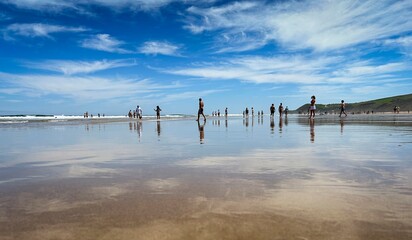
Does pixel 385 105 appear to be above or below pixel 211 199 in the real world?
above

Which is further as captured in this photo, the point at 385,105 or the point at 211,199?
the point at 385,105

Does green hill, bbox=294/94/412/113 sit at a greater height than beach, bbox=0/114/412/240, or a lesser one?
greater

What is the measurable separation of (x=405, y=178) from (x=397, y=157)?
6.29ft

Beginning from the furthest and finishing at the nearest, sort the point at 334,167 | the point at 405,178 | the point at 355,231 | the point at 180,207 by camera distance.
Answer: the point at 334,167 < the point at 405,178 < the point at 180,207 < the point at 355,231

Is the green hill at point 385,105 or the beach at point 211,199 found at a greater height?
the green hill at point 385,105

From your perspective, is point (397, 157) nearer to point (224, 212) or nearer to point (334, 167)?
point (334, 167)

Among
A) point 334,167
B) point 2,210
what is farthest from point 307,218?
point 2,210

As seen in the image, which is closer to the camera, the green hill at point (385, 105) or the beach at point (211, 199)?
the beach at point (211, 199)

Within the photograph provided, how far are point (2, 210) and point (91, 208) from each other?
81 cm

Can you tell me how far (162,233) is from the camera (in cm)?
223

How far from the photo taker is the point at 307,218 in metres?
2.44

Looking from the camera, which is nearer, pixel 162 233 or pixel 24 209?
pixel 162 233

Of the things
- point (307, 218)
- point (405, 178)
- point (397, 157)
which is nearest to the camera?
point (307, 218)

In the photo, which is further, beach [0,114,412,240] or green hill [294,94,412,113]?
green hill [294,94,412,113]
